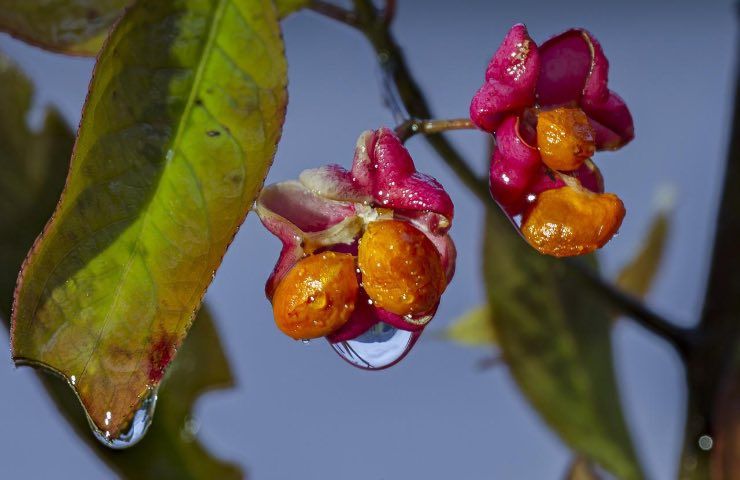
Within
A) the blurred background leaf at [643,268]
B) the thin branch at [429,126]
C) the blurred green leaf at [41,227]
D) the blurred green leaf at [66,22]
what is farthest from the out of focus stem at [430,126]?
the blurred background leaf at [643,268]

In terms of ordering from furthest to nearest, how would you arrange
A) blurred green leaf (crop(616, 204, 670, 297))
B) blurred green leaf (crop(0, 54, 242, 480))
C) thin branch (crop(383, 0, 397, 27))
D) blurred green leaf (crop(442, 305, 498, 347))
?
blurred green leaf (crop(616, 204, 670, 297)) → blurred green leaf (crop(442, 305, 498, 347)) → blurred green leaf (crop(0, 54, 242, 480)) → thin branch (crop(383, 0, 397, 27))

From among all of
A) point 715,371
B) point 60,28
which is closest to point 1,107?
point 60,28

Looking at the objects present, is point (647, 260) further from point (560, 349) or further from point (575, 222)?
point (575, 222)

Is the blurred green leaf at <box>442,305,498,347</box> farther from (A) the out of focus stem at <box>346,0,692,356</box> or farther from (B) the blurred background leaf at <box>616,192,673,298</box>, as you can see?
(A) the out of focus stem at <box>346,0,692,356</box>

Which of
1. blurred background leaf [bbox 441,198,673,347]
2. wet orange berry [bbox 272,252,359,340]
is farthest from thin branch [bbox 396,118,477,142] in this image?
blurred background leaf [bbox 441,198,673,347]

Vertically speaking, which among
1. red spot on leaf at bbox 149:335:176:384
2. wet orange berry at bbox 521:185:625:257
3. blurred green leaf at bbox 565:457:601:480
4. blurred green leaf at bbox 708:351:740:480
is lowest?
blurred green leaf at bbox 565:457:601:480
